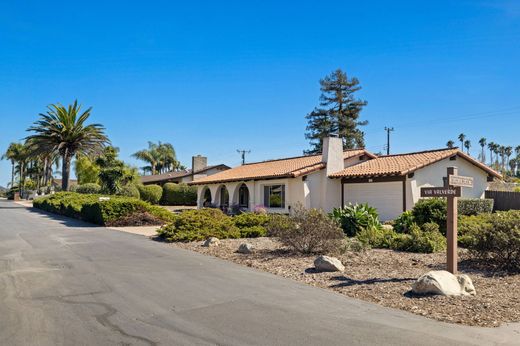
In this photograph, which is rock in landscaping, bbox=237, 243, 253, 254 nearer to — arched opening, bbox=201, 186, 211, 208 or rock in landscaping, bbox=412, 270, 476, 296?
rock in landscaping, bbox=412, 270, 476, 296

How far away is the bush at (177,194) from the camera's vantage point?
44.8m

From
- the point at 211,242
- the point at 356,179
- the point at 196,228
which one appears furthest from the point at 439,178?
the point at 211,242

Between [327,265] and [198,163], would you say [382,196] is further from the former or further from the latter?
[198,163]

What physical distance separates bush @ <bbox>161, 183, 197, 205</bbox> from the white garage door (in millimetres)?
23409

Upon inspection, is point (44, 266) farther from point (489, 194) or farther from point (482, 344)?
point (489, 194)

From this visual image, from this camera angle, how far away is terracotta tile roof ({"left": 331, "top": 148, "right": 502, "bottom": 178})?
2266cm

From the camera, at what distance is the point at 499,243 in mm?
9453

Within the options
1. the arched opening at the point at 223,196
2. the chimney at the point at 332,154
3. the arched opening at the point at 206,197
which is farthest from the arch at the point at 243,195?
the chimney at the point at 332,154

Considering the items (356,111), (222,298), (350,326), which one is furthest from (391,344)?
(356,111)

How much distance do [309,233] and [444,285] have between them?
15.9 feet

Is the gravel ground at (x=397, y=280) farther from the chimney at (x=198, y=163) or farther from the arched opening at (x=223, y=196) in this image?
the chimney at (x=198, y=163)

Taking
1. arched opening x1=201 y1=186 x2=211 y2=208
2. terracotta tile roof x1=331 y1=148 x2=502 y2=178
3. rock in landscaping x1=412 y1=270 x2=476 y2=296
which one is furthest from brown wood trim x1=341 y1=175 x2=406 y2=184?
rock in landscaping x1=412 y1=270 x2=476 y2=296

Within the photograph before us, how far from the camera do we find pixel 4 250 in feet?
41.2

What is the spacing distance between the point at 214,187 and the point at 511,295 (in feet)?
92.0
